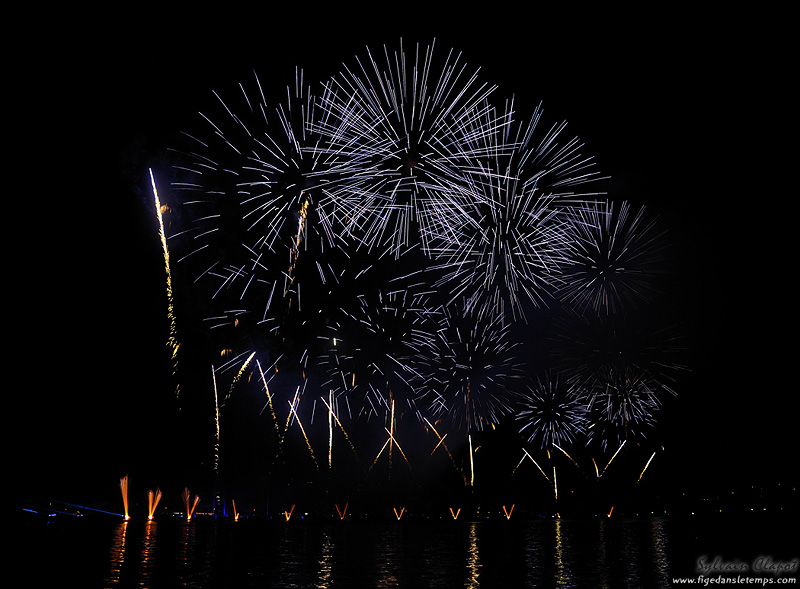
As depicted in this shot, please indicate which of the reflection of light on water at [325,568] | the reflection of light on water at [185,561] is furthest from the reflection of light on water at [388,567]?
the reflection of light on water at [185,561]

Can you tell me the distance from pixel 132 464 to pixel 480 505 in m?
56.9

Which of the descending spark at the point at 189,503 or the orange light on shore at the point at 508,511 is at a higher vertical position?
the descending spark at the point at 189,503

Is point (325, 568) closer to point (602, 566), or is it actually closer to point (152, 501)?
point (602, 566)

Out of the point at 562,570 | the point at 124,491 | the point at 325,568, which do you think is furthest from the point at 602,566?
the point at 124,491

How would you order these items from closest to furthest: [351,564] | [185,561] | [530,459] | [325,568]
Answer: [325,568], [351,564], [185,561], [530,459]

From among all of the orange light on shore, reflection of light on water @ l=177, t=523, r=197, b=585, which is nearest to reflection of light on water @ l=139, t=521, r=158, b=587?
reflection of light on water @ l=177, t=523, r=197, b=585

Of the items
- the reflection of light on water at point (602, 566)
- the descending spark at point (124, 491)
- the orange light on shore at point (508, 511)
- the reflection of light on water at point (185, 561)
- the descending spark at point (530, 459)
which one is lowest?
the orange light on shore at point (508, 511)

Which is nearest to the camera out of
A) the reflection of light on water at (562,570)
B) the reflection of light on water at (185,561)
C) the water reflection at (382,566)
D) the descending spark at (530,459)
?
the water reflection at (382,566)

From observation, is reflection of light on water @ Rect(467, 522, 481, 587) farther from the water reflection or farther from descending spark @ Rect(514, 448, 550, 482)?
descending spark @ Rect(514, 448, 550, 482)

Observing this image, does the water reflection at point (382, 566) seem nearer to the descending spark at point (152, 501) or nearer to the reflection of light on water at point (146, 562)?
the reflection of light on water at point (146, 562)

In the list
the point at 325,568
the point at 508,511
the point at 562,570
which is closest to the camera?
the point at 562,570

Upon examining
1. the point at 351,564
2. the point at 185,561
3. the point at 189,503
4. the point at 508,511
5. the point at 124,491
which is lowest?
the point at 508,511

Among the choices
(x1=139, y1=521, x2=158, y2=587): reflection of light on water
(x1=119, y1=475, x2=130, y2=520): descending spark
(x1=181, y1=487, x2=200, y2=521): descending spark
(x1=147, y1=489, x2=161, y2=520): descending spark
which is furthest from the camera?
(x1=181, y1=487, x2=200, y2=521): descending spark

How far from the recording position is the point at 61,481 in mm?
43438
